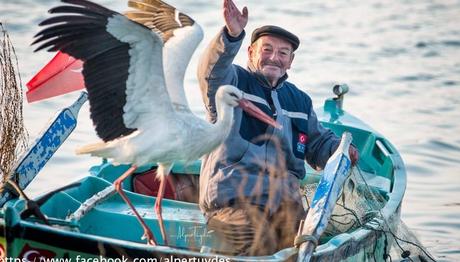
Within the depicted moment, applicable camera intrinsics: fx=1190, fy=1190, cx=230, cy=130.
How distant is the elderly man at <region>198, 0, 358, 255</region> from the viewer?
7602 millimetres

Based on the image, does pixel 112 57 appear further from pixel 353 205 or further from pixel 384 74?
pixel 384 74

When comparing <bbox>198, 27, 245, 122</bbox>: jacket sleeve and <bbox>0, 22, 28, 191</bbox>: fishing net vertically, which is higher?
<bbox>198, 27, 245, 122</bbox>: jacket sleeve

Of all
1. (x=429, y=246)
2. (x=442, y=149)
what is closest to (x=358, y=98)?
(x=442, y=149)

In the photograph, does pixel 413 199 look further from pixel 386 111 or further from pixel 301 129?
pixel 301 129

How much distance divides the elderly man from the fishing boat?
232 millimetres

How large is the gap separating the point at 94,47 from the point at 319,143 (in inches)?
85.6

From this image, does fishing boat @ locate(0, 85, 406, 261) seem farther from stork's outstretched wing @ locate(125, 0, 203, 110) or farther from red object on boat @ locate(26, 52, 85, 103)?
stork's outstretched wing @ locate(125, 0, 203, 110)

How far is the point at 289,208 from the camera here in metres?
7.81

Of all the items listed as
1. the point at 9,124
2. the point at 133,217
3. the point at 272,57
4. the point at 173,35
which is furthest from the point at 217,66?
the point at 9,124

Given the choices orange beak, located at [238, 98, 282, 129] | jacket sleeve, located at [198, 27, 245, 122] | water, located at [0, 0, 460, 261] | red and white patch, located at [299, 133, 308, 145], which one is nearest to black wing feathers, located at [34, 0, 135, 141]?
orange beak, located at [238, 98, 282, 129]

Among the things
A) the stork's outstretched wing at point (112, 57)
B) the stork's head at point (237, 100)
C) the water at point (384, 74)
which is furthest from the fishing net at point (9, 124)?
the stork's head at point (237, 100)

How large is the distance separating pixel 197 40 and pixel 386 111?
257 inches

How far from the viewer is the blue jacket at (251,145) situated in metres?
7.72

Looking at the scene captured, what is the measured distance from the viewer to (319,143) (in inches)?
332
